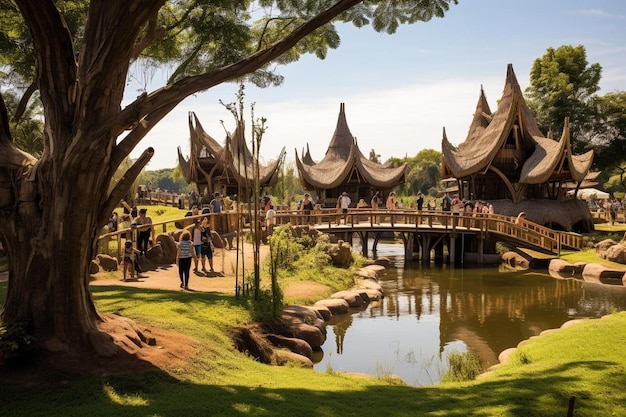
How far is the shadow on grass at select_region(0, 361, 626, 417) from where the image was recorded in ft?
17.6

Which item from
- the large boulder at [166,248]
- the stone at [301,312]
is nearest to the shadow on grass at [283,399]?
the stone at [301,312]

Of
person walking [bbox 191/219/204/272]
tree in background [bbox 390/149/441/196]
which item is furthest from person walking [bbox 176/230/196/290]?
tree in background [bbox 390/149/441/196]

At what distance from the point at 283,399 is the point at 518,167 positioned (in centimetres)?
2922

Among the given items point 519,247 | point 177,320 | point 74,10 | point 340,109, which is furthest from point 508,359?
point 340,109

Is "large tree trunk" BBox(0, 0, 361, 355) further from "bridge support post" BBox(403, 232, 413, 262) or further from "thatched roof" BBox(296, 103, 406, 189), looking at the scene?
"thatched roof" BBox(296, 103, 406, 189)

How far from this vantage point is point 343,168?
3566 centimetres

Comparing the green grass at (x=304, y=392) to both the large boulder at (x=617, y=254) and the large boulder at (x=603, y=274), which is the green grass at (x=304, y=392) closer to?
the large boulder at (x=603, y=274)

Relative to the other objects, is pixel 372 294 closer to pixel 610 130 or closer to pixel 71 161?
pixel 71 161

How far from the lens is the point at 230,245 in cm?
2098

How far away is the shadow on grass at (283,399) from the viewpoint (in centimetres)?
538

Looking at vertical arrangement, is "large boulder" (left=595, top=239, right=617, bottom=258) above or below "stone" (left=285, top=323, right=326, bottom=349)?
above

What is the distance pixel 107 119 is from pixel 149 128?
533 mm

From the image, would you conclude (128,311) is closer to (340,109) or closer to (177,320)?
(177,320)

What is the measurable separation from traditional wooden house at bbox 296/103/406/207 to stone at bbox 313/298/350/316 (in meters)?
19.8
